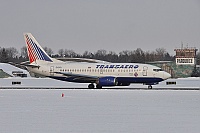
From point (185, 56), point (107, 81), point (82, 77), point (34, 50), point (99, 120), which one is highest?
point (185, 56)

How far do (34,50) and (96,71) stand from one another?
29.3 feet

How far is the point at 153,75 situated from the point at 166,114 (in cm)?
3235

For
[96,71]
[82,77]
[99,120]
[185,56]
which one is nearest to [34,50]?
[82,77]

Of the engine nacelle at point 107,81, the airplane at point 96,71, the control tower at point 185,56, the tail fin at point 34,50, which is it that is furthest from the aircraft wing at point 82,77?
the control tower at point 185,56

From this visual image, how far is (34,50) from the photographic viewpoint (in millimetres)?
61344

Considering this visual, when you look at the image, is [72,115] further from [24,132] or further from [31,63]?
[31,63]

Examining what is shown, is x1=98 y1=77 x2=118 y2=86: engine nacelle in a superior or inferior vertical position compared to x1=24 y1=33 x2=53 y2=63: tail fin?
inferior

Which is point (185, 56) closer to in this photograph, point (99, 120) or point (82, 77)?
point (82, 77)

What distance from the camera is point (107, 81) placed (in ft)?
182

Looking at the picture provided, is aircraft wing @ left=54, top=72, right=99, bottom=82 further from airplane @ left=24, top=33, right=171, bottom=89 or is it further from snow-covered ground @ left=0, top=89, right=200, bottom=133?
snow-covered ground @ left=0, top=89, right=200, bottom=133

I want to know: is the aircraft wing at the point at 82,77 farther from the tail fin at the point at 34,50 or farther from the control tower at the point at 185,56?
the control tower at the point at 185,56

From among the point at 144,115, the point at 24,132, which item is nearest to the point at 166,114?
the point at 144,115

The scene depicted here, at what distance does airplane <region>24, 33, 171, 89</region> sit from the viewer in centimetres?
5566

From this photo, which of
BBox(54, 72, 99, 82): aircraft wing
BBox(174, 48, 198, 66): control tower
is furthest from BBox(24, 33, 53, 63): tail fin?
BBox(174, 48, 198, 66): control tower
